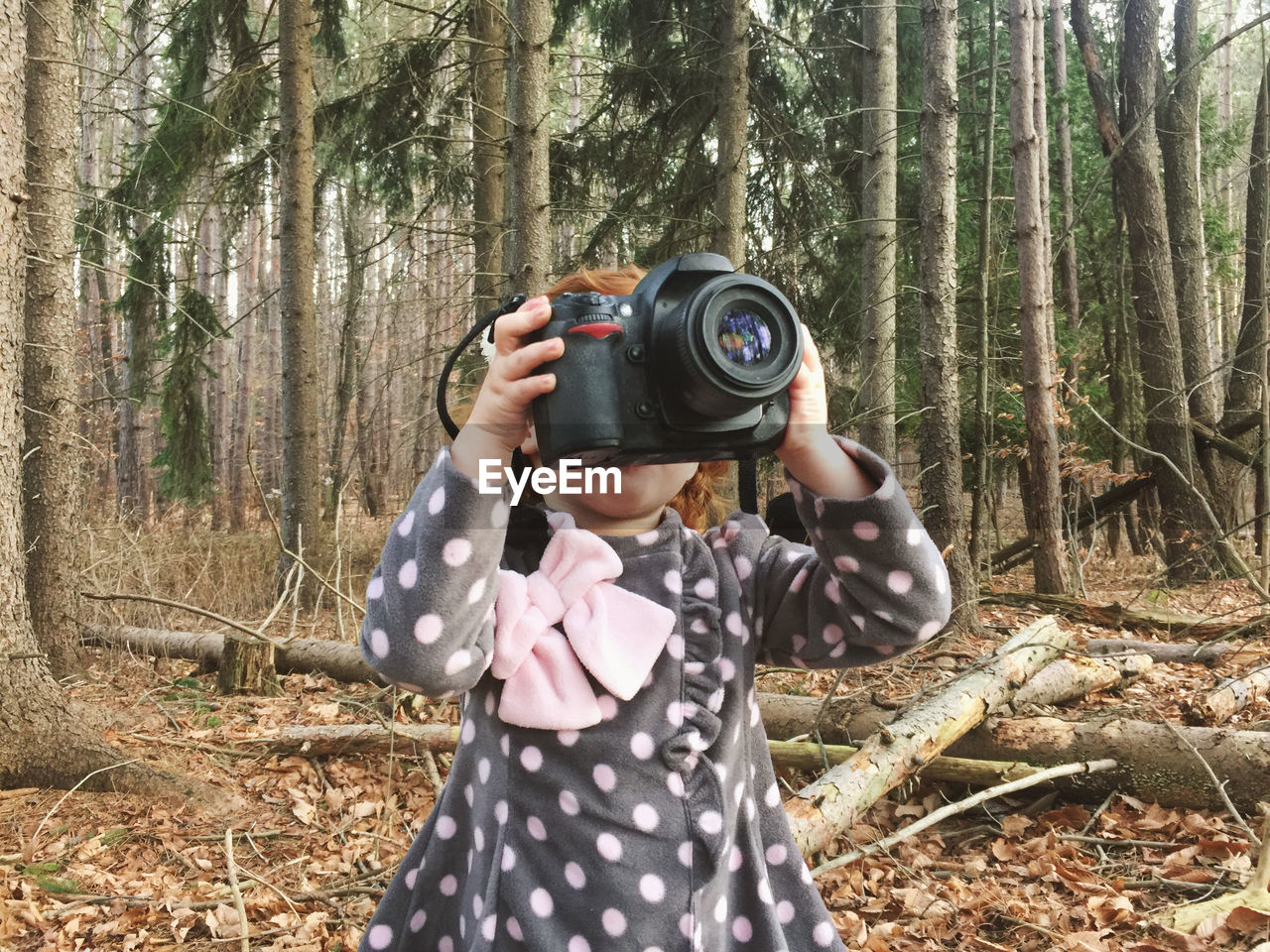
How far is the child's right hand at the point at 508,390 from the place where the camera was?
1089 millimetres

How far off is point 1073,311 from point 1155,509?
251 centimetres

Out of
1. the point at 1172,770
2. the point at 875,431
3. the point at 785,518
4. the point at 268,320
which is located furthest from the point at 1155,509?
the point at 268,320

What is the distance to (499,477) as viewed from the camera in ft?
3.58

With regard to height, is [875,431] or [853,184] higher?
[853,184]

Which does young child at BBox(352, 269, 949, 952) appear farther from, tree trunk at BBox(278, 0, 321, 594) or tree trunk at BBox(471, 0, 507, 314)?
tree trunk at BBox(278, 0, 321, 594)

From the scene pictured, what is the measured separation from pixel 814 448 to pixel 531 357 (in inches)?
14.5

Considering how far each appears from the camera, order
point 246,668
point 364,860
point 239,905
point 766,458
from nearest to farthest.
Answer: point 239,905
point 364,860
point 246,668
point 766,458

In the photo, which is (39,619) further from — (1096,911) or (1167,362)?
(1167,362)

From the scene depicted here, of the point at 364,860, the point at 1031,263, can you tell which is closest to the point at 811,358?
the point at 364,860

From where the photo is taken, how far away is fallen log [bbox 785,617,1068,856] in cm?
242

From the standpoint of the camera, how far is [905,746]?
2688 mm

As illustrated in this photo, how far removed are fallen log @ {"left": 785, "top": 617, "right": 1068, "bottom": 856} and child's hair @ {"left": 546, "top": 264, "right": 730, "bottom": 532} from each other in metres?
Result: 1.02

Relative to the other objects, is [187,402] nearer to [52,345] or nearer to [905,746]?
[52,345]

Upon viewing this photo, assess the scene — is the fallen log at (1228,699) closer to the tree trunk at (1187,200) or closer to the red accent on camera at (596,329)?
the red accent on camera at (596,329)
